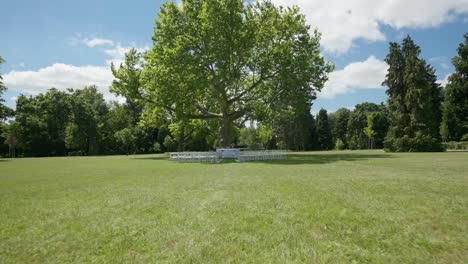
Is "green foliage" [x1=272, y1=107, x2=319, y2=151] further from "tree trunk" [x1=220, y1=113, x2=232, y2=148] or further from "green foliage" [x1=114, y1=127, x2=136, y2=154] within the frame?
"tree trunk" [x1=220, y1=113, x2=232, y2=148]

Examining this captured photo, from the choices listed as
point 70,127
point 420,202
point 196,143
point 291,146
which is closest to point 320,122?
point 291,146

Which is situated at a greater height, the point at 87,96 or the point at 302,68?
the point at 87,96

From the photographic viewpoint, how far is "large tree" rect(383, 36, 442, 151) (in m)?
38.4

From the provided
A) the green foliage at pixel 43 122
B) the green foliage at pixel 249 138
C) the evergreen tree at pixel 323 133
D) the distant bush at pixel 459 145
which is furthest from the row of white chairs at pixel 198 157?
the green foliage at pixel 249 138

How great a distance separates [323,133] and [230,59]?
2027 inches

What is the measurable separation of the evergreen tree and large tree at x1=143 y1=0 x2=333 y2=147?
42310mm

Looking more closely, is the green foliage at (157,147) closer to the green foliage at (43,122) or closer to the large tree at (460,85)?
the green foliage at (43,122)

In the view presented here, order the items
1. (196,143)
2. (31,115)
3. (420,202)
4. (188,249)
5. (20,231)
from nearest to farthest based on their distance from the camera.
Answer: (188,249), (20,231), (420,202), (31,115), (196,143)

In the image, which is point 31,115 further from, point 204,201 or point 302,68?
point 204,201

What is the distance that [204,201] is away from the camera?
7.58m

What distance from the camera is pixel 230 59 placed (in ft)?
87.7

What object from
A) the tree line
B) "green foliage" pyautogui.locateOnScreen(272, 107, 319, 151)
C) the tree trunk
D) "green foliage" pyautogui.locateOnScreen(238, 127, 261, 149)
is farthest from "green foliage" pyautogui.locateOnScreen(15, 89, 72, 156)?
"green foliage" pyautogui.locateOnScreen(272, 107, 319, 151)

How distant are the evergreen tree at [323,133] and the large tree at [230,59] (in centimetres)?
4231

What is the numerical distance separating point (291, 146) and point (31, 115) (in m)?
53.7
